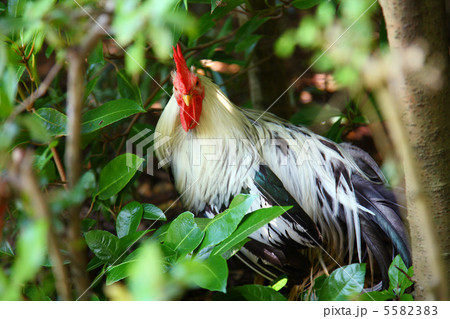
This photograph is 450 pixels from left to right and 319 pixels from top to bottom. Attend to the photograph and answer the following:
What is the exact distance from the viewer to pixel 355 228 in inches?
56.9

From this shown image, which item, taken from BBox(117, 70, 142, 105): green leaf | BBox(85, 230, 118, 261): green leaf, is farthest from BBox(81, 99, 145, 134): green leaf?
BBox(85, 230, 118, 261): green leaf

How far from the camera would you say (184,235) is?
3.73ft

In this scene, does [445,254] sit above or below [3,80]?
below

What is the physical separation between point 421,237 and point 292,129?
0.75 m

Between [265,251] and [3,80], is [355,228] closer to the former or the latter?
[265,251]

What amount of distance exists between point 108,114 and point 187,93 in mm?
268

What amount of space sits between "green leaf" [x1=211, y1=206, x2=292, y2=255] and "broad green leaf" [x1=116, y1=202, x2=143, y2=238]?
0.39m

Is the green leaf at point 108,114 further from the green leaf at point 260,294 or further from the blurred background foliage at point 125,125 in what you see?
the green leaf at point 260,294

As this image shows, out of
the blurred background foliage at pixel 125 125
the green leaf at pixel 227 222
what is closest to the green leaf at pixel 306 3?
the blurred background foliage at pixel 125 125

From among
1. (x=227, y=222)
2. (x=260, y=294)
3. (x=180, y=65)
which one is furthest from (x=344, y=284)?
(x=180, y=65)

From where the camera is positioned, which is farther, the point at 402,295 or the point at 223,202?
the point at 223,202

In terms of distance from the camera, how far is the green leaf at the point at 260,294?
1.13 meters
